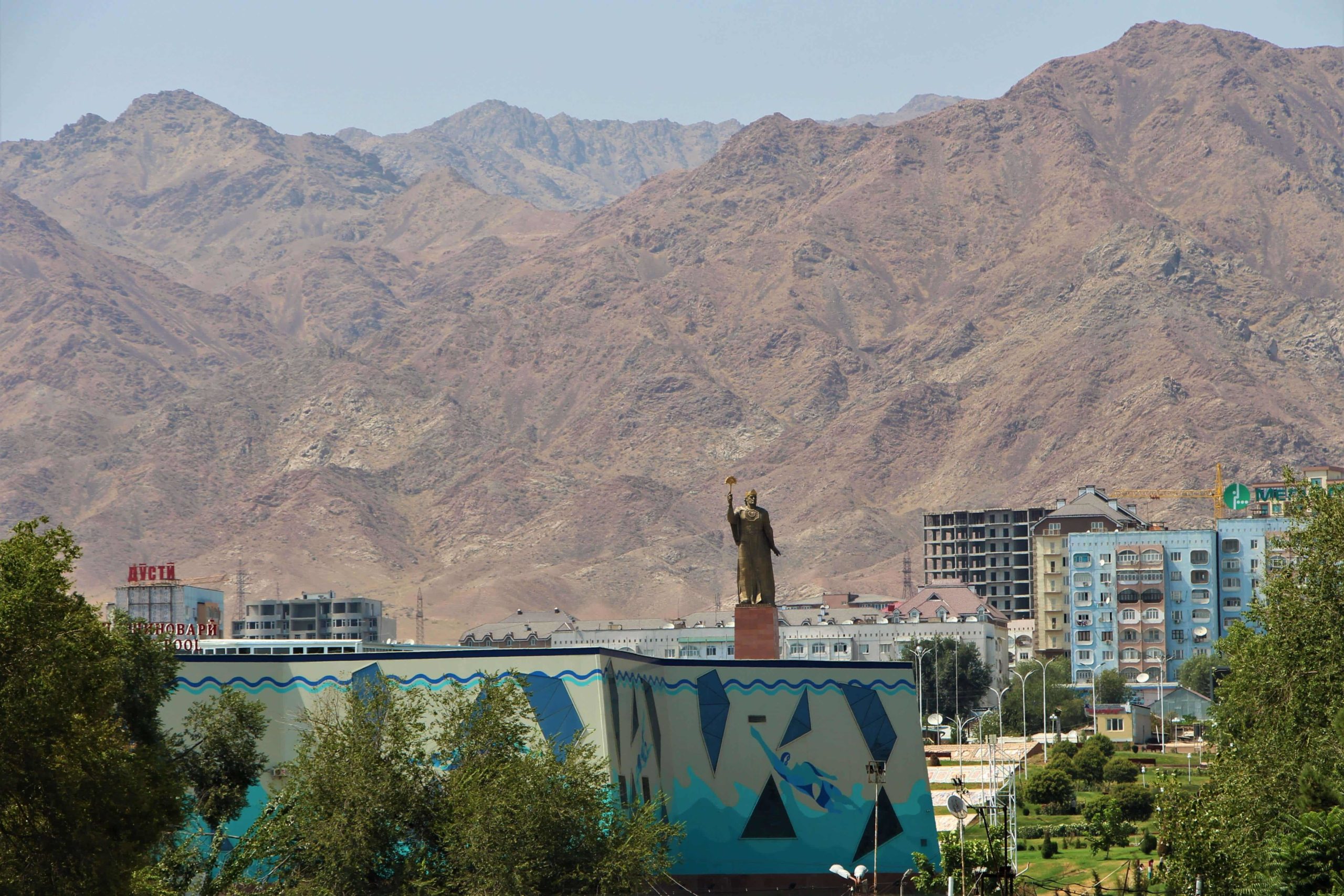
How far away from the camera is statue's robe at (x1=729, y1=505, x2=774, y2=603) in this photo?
2233 inches

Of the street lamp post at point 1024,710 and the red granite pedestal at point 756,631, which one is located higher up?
the red granite pedestal at point 756,631

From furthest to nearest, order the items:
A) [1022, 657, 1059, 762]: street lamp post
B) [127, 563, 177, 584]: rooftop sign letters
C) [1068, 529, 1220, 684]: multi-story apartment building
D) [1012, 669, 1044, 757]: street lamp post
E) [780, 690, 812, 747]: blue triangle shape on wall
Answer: [1068, 529, 1220, 684]: multi-story apartment building
[127, 563, 177, 584]: rooftop sign letters
[1012, 669, 1044, 757]: street lamp post
[1022, 657, 1059, 762]: street lamp post
[780, 690, 812, 747]: blue triangle shape on wall

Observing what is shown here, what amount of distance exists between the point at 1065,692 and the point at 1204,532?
131ft

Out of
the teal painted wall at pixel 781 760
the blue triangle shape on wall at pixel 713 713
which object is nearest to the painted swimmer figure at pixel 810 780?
the teal painted wall at pixel 781 760

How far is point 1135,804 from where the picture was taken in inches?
3349

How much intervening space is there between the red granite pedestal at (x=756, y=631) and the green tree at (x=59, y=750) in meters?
22.6

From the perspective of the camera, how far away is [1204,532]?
187625 mm

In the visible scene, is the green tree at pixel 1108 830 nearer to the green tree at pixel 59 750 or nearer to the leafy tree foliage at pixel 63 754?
the leafy tree foliage at pixel 63 754

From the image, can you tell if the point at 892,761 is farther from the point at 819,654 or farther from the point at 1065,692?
the point at 819,654

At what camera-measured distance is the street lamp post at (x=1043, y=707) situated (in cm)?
11725

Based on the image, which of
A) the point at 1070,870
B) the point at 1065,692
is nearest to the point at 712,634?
the point at 1065,692

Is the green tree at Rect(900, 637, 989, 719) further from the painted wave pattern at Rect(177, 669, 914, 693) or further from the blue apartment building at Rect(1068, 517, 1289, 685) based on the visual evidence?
the painted wave pattern at Rect(177, 669, 914, 693)

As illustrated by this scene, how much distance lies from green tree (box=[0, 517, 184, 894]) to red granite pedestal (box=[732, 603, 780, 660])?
22.6 meters

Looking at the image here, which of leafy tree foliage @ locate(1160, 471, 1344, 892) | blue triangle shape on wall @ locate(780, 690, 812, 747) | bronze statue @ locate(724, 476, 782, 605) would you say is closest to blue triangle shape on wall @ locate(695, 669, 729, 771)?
blue triangle shape on wall @ locate(780, 690, 812, 747)
